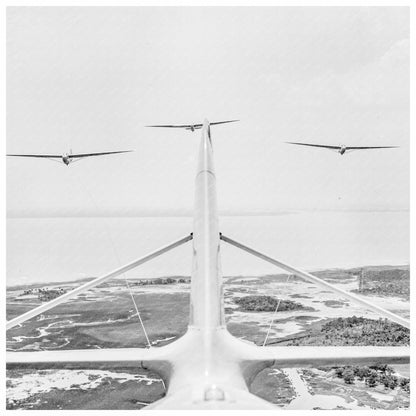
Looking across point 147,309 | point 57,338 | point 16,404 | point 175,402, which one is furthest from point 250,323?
point 175,402

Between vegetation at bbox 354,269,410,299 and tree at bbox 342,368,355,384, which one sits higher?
vegetation at bbox 354,269,410,299

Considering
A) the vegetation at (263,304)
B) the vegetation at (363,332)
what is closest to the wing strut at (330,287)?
the vegetation at (363,332)

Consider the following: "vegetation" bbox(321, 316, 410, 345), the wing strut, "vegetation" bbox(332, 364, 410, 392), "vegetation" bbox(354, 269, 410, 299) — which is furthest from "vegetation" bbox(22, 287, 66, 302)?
the wing strut

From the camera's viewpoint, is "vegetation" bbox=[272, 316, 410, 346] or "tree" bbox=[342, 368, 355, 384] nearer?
"tree" bbox=[342, 368, 355, 384]

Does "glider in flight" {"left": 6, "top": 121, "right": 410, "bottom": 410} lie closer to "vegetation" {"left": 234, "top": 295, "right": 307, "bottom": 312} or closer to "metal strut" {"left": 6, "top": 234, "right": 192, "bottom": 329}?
"metal strut" {"left": 6, "top": 234, "right": 192, "bottom": 329}

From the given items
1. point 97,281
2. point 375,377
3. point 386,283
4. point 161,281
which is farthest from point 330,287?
point 161,281

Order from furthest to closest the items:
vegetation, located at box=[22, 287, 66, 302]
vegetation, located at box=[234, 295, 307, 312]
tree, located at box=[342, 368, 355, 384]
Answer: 1. vegetation, located at box=[22, 287, 66, 302]
2. vegetation, located at box=[234, 295, 307, 312]
3. tree, located at box=[342, 368, 355, 384]

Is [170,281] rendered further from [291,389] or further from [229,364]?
[229,364]
